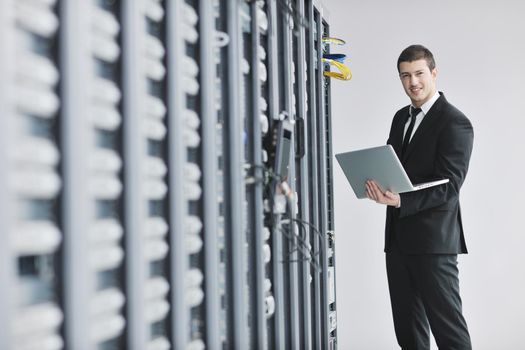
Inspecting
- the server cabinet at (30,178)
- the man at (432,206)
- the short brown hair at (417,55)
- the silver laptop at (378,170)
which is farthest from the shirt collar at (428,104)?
the server cabinet at (30,178)

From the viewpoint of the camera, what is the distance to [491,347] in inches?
133

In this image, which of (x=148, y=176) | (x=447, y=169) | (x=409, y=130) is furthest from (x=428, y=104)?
(x=148, y=176)

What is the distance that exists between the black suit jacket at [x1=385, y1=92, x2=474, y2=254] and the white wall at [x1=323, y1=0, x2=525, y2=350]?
1.03m

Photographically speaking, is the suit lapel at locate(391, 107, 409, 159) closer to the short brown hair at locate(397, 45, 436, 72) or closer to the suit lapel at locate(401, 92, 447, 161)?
the suit lapel at locate(401, 92, 447, 161)

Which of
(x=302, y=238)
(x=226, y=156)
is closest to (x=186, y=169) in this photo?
(x=226, y=156)

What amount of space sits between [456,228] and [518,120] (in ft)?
4.13

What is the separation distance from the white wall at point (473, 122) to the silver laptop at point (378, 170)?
3.76 ft

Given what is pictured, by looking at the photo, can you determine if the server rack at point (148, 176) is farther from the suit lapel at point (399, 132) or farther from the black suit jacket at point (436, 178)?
the suit lapel at point (399, 132)

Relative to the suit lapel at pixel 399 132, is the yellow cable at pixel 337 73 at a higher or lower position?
higher

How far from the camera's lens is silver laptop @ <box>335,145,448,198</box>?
2098 millimetres

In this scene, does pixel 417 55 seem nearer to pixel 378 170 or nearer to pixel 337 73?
pixel 337 73

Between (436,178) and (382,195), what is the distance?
8.9 inches

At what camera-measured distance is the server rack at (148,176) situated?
809 millimetres

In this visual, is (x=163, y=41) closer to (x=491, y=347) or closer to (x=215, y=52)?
(x=215, y=52)
